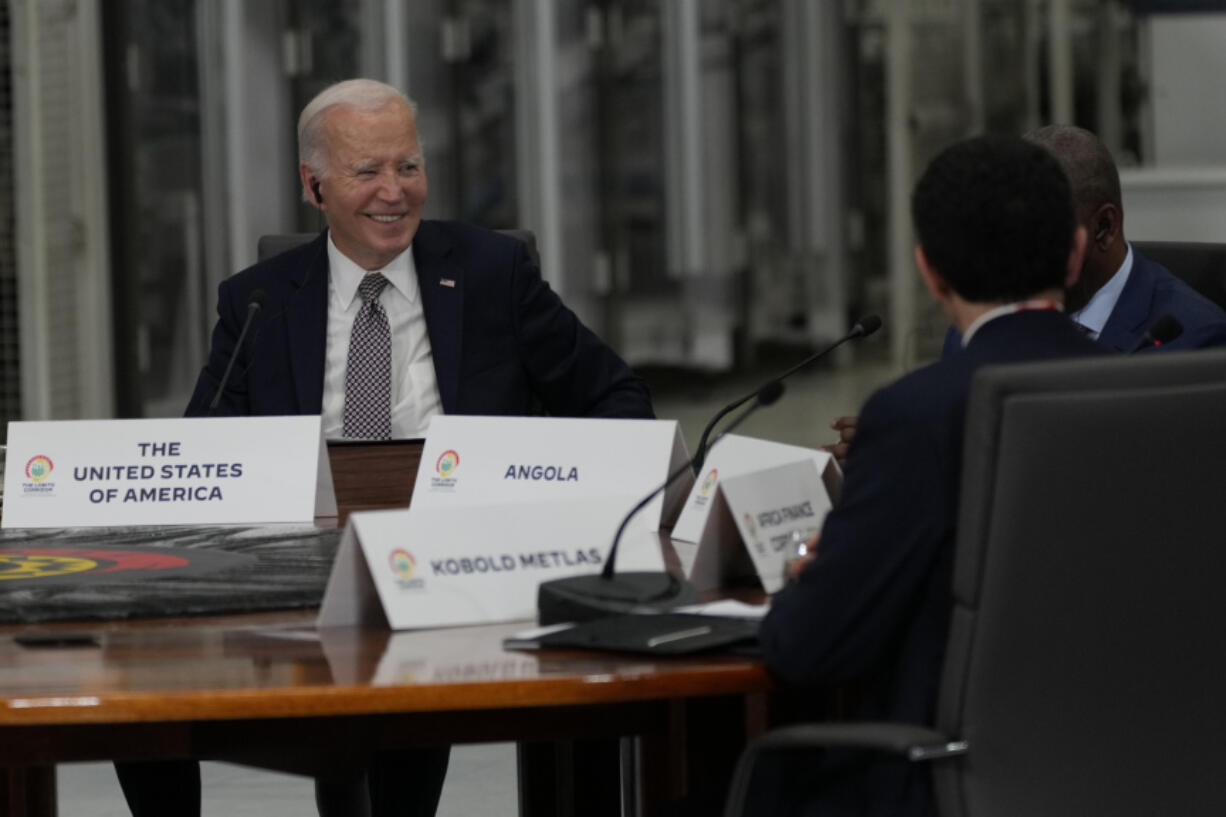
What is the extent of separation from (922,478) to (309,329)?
5.93ft

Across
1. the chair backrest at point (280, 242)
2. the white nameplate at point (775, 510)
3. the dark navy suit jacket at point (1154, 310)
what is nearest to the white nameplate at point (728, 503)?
the white nameplate at point (775, 510)

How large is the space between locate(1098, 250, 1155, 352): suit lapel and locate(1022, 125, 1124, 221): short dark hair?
4.6 inches

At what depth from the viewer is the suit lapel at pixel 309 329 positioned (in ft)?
10.9

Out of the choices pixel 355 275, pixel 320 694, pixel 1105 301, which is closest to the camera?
pixel 320 694

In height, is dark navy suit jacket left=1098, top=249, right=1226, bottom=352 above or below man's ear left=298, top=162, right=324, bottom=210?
below

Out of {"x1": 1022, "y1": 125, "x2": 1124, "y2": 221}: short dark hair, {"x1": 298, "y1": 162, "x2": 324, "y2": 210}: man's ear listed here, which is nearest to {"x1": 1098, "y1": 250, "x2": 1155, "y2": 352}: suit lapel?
{"x1": 1022, "y1": 125, "x2": 1124, "y2": 221}: short dark hair

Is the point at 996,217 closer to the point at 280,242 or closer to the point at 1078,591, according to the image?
the point at 1078,591

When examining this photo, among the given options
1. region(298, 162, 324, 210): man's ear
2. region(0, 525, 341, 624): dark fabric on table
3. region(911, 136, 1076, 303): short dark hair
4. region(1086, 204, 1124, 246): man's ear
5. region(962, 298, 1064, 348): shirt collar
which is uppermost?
region(911, 136, 1076, 303): short dark hair

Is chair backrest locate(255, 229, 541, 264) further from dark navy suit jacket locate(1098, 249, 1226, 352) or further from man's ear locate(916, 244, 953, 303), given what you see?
man's ear locate(916, 244, 953, 303)

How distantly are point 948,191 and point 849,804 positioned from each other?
0.59 meters

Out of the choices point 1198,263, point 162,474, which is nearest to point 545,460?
point 162,474

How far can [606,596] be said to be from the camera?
1973 millimetres

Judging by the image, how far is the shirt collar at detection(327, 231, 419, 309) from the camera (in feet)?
11.3

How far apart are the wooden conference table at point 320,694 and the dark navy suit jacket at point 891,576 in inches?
3.1
